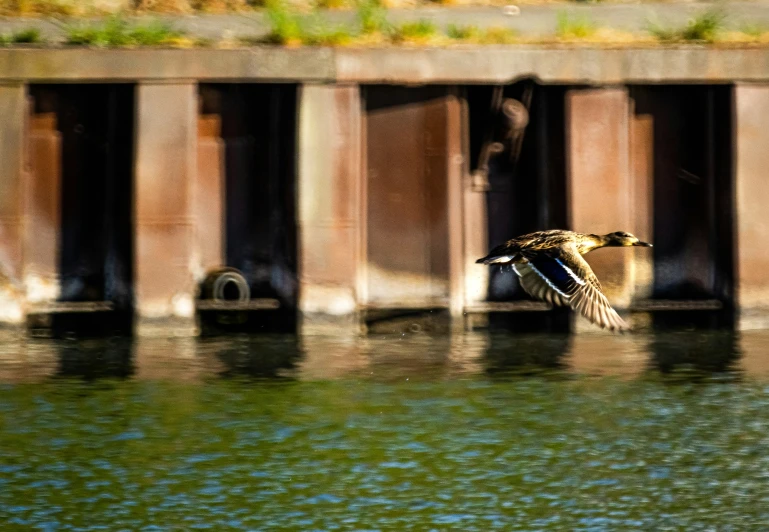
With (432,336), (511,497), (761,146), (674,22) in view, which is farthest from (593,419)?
(674,22)

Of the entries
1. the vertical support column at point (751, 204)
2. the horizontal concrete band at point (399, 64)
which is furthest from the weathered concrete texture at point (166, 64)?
the vertical support column at point (751, 204)

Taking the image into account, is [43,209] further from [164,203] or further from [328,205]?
[328,205]

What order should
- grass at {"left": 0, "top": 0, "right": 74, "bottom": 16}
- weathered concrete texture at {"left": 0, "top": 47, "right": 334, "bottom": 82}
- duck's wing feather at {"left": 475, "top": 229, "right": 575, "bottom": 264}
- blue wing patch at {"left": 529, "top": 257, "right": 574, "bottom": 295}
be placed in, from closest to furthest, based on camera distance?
1. blue wing patch at {"left": 529, "top": 257, "right": 574, "bottom": 295}
2. duck's wing feather at {"left": 475, "top": 229, "right": 575, "bottom": 264}
3. weathered concrete texture at {"left": 0, "top": 47, "right": 334, "bottom": 82}
4. grass at {"left": 0, "top": 0, "right": 74, "bottom": 16}

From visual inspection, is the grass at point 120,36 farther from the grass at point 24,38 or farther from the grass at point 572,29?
the grass at point 572,29

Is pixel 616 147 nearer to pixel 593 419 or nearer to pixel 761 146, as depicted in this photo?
pixel 761 146

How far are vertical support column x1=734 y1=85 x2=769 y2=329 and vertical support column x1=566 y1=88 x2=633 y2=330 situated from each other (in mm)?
1412

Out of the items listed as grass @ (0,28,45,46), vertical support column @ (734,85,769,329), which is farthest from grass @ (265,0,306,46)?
vertical support column @ (734,85,769,329)

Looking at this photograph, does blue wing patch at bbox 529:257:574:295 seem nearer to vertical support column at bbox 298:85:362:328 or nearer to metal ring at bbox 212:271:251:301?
vertical support column at bbox 298:85:362:328

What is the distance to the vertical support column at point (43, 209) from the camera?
19.6 m

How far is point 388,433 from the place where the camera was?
46.7 feet

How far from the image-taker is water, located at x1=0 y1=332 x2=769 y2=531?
11828 mm

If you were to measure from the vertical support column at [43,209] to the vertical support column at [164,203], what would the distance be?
48.5 inches

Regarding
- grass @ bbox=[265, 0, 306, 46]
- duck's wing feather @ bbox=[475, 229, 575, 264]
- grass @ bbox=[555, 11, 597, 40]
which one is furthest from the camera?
grass @ bbox=[555, 11, 597, 40]

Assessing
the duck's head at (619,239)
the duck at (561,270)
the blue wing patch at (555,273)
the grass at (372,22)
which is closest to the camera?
the duck at (561,270)
